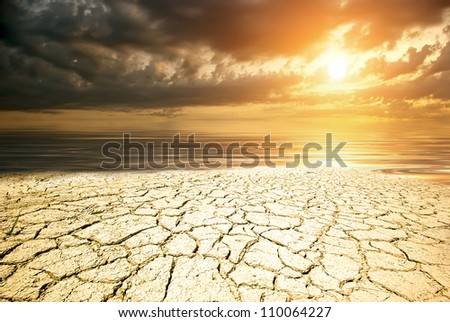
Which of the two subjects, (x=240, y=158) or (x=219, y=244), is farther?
(x=240, y=158)

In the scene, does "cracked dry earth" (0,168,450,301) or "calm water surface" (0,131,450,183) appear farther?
"calm water surface" (0,131,450,183)

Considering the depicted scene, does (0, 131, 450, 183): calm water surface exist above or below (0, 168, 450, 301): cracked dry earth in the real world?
above

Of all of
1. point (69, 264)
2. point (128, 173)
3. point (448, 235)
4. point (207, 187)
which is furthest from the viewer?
point (128, 173)

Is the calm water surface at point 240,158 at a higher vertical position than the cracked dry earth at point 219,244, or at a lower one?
higher

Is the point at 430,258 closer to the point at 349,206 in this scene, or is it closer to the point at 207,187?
the point at 349,206

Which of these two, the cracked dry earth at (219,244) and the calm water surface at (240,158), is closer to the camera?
the cracked dry earth at (219,244)

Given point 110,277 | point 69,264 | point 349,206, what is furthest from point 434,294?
point 69,264

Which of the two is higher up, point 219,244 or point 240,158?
point 240,158

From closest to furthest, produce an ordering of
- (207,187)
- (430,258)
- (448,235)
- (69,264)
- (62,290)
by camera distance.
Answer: (62,290) → (69,264) → (430,258) → (448,235) → (207,187)
